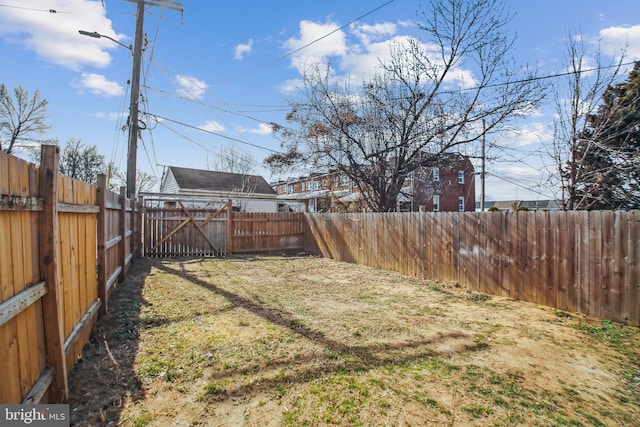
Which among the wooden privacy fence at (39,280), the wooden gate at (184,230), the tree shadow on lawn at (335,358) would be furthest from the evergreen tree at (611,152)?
the wooden gate at (184,230)

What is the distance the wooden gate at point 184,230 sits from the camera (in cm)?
1017

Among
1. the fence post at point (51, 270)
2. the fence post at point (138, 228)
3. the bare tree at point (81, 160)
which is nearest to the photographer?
the fence post at point (51, 270)

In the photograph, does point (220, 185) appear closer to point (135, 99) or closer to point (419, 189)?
point (135, 99)

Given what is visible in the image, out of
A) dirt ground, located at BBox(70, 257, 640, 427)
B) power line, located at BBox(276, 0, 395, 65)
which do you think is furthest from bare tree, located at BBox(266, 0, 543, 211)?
dirt ground, located at BBox(70, 257, 640, 427)

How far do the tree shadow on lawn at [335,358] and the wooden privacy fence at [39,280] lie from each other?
118cm

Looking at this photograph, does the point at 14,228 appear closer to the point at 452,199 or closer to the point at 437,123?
the point at 437,123

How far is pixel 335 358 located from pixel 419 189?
520 inches

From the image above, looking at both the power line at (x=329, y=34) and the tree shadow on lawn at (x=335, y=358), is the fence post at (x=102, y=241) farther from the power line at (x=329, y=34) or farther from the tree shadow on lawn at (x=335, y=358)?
the power line at (x=329, y=34)

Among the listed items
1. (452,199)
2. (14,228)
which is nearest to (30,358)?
(14,228)

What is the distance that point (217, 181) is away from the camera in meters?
23.9

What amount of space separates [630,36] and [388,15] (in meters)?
5.36

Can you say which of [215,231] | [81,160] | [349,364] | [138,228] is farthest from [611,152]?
[81,160]

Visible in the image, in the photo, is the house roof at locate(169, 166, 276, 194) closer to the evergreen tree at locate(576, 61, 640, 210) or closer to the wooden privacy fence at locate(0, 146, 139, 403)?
the evergreen tree at locate(576, 61, 640, 210)

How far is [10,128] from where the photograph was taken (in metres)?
19.2
